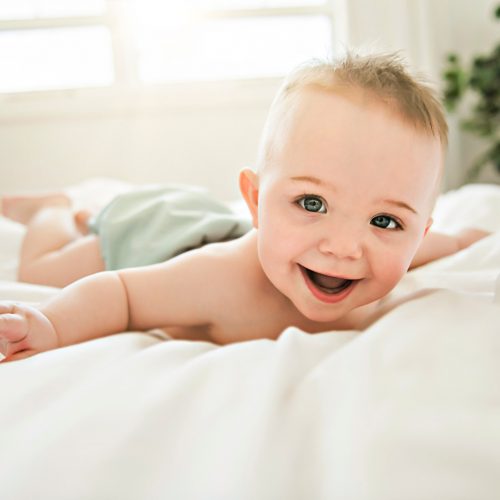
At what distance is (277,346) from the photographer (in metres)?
0.62

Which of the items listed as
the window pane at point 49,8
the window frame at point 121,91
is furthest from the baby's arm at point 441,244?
the window pane at point 49,8

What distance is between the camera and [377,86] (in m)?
0.74

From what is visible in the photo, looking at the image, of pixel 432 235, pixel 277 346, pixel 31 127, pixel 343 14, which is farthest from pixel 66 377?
pixel 343 14

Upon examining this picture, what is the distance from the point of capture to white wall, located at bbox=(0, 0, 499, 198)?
3.03 meters

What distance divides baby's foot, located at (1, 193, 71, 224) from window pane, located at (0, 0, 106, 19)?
1913 millimetres

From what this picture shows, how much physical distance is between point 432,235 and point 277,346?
0.70 meters

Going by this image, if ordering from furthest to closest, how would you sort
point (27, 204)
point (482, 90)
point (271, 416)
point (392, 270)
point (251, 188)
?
1. point (482, 90)
2. point (27, 204)
3. point (251, 188)
4. point (392, 270)
5. point (271, 416)

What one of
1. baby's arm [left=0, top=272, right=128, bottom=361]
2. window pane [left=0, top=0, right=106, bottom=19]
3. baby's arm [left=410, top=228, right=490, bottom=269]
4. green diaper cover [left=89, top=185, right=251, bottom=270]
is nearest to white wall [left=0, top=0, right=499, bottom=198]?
window pane [left=0, top=0, right=106, bottom=19]

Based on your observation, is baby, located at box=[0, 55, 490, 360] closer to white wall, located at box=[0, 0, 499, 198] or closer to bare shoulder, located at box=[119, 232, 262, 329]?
bare shoulder, located at box=[119, 232, 262, 329]

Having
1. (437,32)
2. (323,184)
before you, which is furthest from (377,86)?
(437,32)

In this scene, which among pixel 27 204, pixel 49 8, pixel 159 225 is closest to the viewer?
pixel 159 225

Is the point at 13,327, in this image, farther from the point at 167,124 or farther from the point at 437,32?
the point at 437,32

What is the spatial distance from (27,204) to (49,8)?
200 cm

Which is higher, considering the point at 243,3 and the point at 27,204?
the point at 243,3
